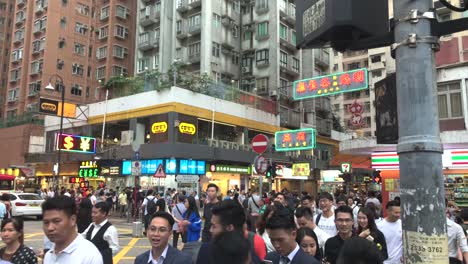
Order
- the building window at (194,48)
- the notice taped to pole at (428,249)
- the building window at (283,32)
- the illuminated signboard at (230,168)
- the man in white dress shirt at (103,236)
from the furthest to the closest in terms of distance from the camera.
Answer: the building window at (283,32), the building window at (194,48), the illuminated signboard at (230,168), the man in white dress shirt at (103,236), the notice taped to pole at (428,249)

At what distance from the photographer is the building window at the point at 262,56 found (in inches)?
1473

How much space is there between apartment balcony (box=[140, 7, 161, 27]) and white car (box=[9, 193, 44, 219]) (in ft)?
77.9

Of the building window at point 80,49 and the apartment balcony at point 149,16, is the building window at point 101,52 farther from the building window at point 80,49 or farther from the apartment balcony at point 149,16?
the apartment balcony at point 149,16

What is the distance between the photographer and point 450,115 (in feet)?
52.8

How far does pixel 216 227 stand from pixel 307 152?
117 feet

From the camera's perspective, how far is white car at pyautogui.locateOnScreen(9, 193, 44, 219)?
2153cm

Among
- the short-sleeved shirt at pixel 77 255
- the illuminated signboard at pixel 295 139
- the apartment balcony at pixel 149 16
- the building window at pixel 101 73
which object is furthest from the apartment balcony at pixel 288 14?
the short-sleeved shirt at pixel 77 255

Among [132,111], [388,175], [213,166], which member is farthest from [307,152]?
[388,175]

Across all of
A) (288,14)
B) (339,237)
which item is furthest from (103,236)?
(288,14)

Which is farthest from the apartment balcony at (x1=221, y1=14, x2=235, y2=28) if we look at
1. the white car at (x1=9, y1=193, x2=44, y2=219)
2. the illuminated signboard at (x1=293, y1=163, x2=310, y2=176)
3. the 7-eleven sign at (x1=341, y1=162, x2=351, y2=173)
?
the white car at (x1=9, y1=193, x2=44, y2=219)

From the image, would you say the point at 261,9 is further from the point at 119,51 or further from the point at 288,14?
the point at 119,51

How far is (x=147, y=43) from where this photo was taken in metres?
41.8

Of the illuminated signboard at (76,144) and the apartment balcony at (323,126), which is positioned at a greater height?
the apartment balcony at (323,126)

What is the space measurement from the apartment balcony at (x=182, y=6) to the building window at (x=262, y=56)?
7.29 metres
